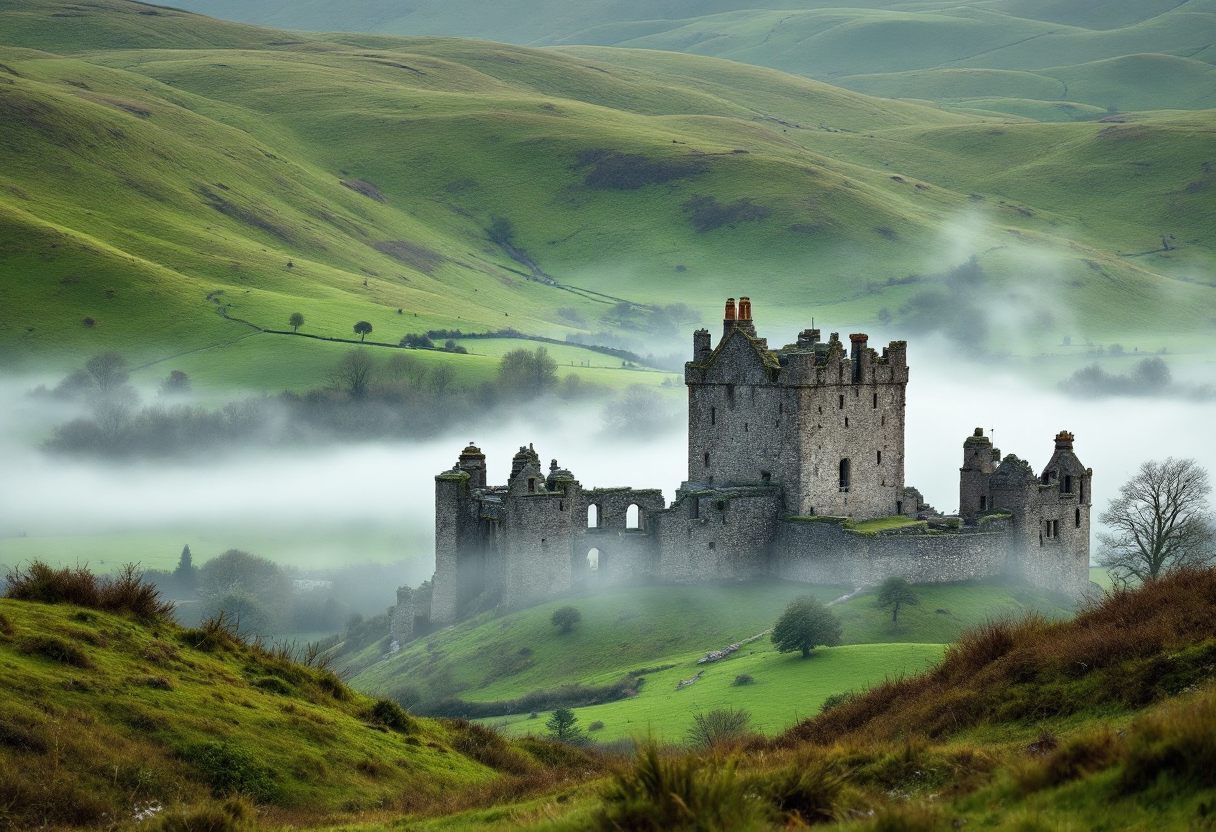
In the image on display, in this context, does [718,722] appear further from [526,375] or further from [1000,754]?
[526,375]

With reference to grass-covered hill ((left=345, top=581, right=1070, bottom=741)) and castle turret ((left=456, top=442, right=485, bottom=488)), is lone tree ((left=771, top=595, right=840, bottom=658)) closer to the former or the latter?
grass-covered hill ((left=345, top=581, right=1070, bottom=741))

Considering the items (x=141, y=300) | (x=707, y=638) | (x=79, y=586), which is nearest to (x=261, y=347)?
(x=141, y=300)

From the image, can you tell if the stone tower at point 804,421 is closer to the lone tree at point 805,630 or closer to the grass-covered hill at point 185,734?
the lone tree at point 805,630

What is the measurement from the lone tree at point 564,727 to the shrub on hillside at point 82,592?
19205 mm

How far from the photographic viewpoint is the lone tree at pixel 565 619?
2746 inches

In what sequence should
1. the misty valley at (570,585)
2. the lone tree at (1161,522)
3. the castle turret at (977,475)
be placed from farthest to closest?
the castle turret at (977,475) → the lone tree at (1161,522) → the misty valley at (570,585)

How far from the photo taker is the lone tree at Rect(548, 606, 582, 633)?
2746 inches

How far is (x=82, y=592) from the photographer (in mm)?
32219

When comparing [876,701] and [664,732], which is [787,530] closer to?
[664,732]

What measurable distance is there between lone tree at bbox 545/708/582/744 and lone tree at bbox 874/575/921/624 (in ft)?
59.5

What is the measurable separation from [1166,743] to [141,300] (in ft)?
627

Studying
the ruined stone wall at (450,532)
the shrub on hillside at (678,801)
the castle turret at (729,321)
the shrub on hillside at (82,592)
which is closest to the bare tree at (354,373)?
the ruined stone wall at (450,532)

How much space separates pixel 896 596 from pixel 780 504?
9.71 m

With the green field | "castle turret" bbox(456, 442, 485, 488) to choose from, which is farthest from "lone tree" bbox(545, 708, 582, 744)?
"castle turret" bbox(456, 442, 485, 488)
